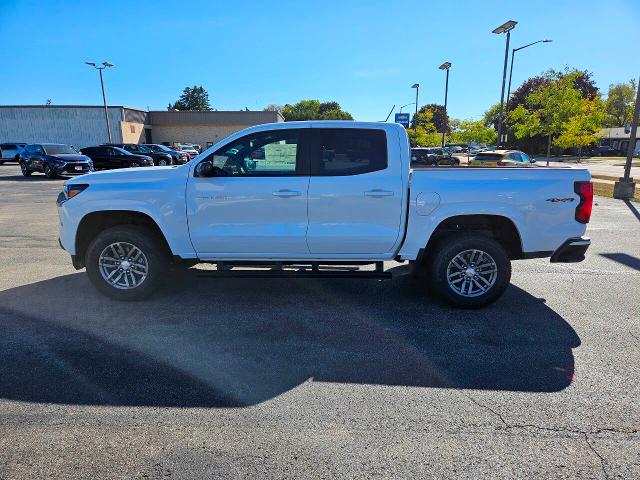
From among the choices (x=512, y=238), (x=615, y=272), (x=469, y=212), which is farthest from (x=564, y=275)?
(x=469, y=212)

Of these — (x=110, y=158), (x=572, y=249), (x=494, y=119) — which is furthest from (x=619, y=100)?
(x=572, y=249)

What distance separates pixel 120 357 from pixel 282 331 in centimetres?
146

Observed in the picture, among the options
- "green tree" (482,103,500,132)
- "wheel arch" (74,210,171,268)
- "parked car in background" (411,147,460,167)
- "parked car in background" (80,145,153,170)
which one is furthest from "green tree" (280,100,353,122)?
"wheel arch" (74,210,171,268)

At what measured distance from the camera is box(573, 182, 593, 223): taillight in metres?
4.40

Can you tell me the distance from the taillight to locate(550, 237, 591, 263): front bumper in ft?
0.78

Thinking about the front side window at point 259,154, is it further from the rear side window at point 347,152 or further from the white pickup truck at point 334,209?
the rear side window at point 347,152

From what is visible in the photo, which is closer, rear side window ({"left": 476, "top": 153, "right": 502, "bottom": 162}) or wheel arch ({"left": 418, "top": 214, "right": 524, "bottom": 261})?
wheel arch ({"left": 418, "top": 214, "right": 524, "bottom": 261})

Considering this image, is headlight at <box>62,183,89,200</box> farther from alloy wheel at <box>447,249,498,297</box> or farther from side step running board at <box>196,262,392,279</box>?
alloy wheel at <box>447,249,498,297</box>

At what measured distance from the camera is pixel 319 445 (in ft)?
8.52

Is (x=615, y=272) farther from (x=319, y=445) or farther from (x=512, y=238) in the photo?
(x=319, y=445)

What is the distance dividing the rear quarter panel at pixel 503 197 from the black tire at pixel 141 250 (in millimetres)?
2842

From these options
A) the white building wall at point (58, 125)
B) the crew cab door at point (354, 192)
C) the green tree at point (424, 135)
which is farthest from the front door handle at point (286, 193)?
the white building wall at point (58, 125)

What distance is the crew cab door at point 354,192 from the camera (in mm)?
4434

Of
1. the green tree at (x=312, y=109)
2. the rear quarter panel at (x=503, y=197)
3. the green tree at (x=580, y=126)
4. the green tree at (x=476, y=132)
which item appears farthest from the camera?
the green tree at (x=312, y=109)
